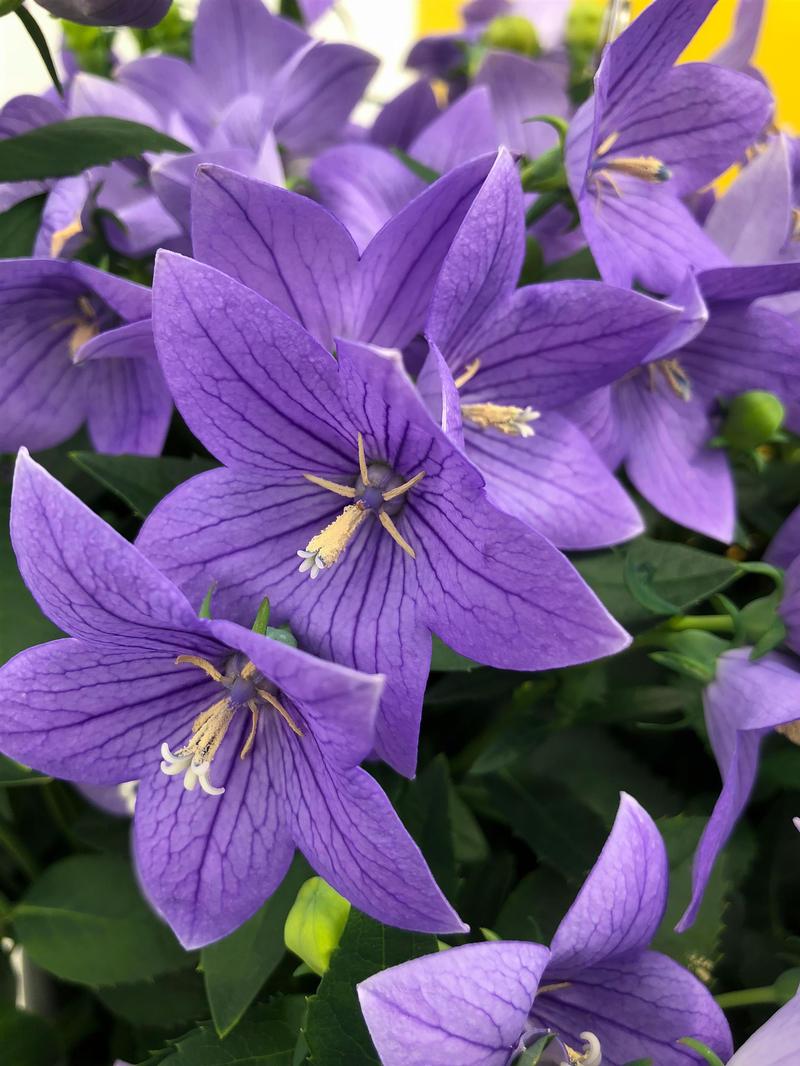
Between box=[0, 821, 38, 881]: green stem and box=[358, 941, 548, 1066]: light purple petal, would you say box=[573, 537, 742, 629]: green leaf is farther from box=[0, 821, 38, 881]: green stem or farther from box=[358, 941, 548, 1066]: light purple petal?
box=[0, 821, 38, 881]: green stem

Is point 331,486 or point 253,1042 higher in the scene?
point 331,486

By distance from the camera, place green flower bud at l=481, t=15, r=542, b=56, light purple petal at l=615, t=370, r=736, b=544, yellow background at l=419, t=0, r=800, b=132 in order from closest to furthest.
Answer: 1. light purple petal at l=615, t=370, r=736, b=544
2. green flower bud at l=481, t=15, r=542, b=56
3. yellow background at l=419, t=0, r=800, b=132

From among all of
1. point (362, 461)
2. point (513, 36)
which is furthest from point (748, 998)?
point (513, 36)

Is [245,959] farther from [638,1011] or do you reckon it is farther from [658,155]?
[658,155]

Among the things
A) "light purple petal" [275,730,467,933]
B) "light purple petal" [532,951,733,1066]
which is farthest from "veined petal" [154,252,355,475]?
"light purple petal" [532,951,733,1066]

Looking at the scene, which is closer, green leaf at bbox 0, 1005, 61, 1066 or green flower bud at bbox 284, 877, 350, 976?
green flower bud at bbox 284, 877, 350, 976

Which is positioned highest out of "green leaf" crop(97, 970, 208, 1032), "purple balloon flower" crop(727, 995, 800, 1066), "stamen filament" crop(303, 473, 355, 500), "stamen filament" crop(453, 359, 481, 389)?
"stamen filament" crop(453, 359, 481, 389)

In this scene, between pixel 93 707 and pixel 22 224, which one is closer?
pixel 93 707

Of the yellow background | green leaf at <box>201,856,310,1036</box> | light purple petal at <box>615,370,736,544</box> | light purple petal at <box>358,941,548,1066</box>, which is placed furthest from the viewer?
the yellow background
